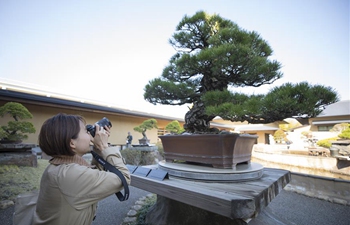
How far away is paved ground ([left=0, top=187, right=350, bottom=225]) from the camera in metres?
2.32

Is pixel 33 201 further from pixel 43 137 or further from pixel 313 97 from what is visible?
pixel 313 97

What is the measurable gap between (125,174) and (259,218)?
192cm

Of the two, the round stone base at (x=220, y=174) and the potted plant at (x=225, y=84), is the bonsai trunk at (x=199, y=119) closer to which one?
the potted plant at (x=225, y=84)

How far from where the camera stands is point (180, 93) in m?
2.30

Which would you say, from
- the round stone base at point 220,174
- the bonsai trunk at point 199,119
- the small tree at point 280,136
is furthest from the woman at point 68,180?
the small tree at point 280,136

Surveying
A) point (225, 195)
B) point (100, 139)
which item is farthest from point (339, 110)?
point (100, 139)

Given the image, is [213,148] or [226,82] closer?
[213,148]

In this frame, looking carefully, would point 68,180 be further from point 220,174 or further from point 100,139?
point 220,174

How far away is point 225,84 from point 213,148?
0.94 metres

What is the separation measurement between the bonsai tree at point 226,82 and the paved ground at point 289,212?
4.38 ft

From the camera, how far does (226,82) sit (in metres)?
2.15

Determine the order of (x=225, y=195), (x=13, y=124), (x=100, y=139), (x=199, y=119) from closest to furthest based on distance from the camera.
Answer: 1. (x=100, y=139)
2. (x=225, y=195)
3. (x=199, y=119)
4. (x=13, y=124)

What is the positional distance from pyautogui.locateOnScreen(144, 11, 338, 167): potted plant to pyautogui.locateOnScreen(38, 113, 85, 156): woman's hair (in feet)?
3.69

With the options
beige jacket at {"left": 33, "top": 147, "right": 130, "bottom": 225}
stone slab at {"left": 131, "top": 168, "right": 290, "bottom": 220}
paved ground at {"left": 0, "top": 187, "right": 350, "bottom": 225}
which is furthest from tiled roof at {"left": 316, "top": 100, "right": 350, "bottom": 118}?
beige jacket at {"left": 33, "top": 147, "right": 130, "bottom": 225}
